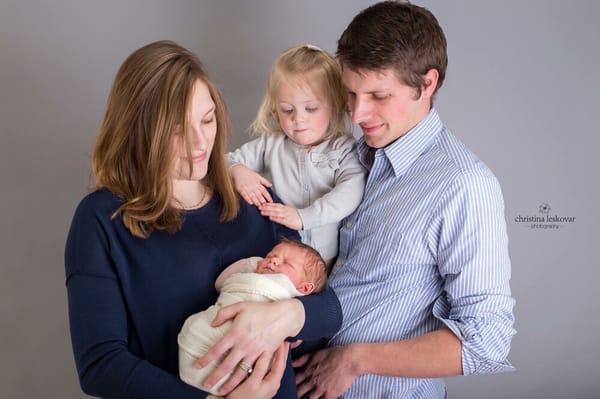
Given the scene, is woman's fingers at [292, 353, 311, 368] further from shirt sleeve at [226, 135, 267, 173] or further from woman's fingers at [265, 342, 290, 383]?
shirt sleeve at [226, 135, 267, 173]

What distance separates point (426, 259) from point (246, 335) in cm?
59

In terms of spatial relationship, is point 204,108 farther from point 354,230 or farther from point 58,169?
point 58,169

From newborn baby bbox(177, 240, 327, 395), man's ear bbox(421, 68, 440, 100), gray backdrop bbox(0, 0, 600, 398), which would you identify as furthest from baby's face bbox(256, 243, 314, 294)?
gray backdrop bbox(0, 0, 600, 398)

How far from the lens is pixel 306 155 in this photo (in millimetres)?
2131

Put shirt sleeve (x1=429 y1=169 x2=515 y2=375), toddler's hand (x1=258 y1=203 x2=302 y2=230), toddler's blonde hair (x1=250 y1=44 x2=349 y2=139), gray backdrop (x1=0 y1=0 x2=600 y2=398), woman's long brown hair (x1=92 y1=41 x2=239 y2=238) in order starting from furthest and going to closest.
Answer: gray backdrop (x1=0 y1=0 x2=600 y2=398) → toddler's blonde hair (x1=250 y1=44 x2=349 y2=139) → toddler's hand (x1=258 y1=203 x2=302 y2=230) → shirt sleeve (x1=429 y1=169 x2=515 y2=375) → woman's long brown hair (x1=92 y1=41 x2=239 y2=238)

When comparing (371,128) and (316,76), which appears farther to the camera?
(316,76)

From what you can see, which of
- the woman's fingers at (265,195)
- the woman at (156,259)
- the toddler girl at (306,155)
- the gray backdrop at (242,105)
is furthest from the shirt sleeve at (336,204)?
the gray backdrop at (242,105)

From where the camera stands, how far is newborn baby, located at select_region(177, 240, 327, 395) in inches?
59.7

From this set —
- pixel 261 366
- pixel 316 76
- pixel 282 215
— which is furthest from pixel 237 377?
pixel 316 76

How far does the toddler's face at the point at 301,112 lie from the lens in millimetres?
2035

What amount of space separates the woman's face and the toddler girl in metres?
0.23

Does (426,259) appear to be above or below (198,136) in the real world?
below

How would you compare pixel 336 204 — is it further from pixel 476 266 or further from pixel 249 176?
pixel 476 266

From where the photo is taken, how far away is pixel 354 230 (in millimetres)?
1984
